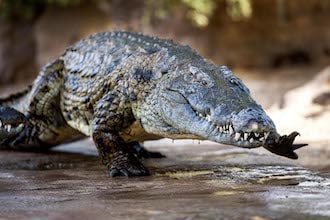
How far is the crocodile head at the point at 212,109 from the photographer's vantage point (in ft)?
11.4

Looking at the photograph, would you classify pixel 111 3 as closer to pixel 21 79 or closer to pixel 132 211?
pixel 21 79

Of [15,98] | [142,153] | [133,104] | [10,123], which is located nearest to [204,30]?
[15,98]

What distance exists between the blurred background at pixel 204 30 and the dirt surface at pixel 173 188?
7557 mm

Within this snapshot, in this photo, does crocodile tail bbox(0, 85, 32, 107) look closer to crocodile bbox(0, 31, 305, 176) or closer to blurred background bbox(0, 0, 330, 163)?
crocodile bbox(0, 31, 305, 176)

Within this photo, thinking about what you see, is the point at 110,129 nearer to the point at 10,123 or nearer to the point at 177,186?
the point at 10,123

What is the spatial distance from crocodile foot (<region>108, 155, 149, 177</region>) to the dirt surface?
0.23 feet

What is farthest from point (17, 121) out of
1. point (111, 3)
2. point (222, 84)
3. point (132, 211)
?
point (111, 3)

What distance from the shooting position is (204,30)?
13.8 meters

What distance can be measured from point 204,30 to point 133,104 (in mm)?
9494

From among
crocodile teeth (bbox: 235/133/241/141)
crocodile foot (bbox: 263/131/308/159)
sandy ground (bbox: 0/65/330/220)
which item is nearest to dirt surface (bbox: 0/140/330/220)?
sandy ground (bbox: 0/65/330/220)

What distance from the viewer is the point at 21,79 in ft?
48.0

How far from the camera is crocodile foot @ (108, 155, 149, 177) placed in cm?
423

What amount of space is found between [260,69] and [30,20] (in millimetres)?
5256

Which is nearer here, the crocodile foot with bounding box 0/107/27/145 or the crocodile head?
the crocodile head
